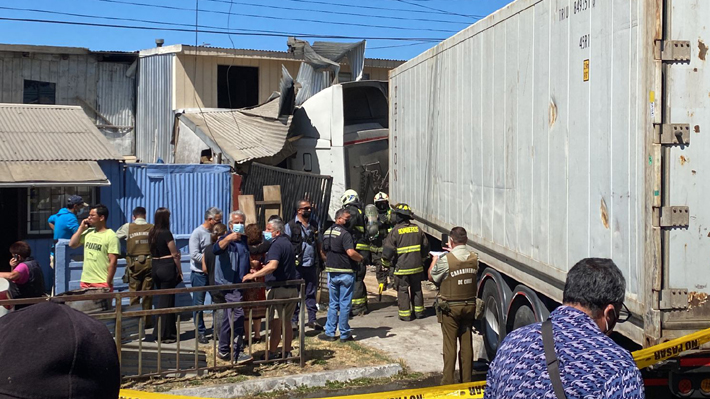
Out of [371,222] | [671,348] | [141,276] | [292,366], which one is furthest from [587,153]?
[371,222]

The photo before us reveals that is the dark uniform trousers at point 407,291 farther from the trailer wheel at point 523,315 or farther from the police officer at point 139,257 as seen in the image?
the police officer at point 139,257

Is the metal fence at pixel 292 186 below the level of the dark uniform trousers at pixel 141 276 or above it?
above

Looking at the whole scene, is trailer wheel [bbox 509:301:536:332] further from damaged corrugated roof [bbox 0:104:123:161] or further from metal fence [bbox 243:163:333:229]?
damaged corrugated roof [bbox 0:104:123:161]

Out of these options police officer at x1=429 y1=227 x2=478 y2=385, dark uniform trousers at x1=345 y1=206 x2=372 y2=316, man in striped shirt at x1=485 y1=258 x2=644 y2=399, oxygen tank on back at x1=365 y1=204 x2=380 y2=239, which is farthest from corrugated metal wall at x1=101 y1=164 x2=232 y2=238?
man in striped shirt at x1=485 y1=258 x2=644 y2=399

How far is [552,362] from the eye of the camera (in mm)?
2488

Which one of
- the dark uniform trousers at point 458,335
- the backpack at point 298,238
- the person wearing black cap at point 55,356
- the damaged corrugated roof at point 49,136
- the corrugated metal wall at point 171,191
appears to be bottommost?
the dark uniform trousers at point 458,335

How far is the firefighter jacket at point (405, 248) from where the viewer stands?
10484 millimetres

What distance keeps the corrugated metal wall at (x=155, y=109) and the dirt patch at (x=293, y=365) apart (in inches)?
614

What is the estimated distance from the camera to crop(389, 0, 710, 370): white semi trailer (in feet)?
16.5

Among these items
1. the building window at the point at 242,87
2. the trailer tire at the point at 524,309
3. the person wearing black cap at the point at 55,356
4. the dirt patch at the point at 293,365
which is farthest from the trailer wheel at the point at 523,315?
the building window at the point at 242,87

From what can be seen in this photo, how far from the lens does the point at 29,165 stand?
1238 cm

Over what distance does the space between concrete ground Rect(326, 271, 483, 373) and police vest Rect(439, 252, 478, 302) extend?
1366mm

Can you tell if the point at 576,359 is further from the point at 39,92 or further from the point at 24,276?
the point at 39,92

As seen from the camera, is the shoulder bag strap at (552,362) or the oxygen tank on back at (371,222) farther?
the oxygen tank on back at (371,222)
